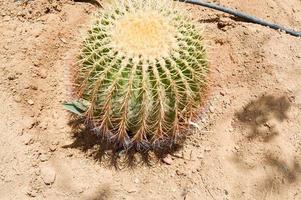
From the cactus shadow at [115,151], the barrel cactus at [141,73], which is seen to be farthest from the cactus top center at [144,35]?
the cactus shadow at [115,151]

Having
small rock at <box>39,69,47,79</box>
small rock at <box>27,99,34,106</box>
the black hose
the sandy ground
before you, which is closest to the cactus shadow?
the sandy ground

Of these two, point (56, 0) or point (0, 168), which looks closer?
point (0, 168)

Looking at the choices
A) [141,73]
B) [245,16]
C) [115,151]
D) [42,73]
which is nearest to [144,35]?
[141,73]

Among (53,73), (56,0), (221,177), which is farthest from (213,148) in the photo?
(56,0)

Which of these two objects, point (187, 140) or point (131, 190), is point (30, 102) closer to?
point (131, 190)

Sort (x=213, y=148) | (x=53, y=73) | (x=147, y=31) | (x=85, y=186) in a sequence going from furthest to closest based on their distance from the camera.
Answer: (x=53, y=73), (x=213, y=148), (x=85, y=186), (x=147, y=31)

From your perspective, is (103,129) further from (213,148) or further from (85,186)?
→ (213,148)

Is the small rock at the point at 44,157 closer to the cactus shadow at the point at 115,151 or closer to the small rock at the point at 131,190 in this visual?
the cactus shadow at the point at 115,151

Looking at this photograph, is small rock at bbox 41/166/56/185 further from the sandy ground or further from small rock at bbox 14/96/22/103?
small rock at bbox 14/96/22/103
